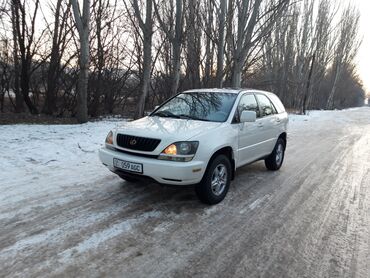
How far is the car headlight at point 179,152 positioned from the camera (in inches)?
176

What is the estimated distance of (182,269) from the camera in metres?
3.21

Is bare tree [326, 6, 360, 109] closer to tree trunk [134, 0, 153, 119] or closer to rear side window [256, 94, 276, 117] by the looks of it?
tree trunk [134, 0, 153, 119]

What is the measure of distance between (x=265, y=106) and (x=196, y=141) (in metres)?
2.71

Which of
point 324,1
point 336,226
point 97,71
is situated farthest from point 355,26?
point 336,226

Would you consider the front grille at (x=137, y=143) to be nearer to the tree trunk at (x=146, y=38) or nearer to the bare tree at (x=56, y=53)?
the tree trunk at (x=146, y=38)

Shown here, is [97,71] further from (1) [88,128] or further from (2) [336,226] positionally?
(2) [336,226]

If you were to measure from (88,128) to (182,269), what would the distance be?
8.56 m

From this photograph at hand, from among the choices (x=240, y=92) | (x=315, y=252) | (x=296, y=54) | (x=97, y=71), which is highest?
(x=296, y=54)

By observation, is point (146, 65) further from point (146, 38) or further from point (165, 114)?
point (165, 114)

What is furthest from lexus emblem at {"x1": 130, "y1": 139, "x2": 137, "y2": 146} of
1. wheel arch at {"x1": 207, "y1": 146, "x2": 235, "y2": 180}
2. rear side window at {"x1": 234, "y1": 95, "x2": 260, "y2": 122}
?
rear side window at {"x1": 234, "y1": 95, "x2": 260, "y2": 122}

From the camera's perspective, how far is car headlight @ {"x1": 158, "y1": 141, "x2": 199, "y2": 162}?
447 cm

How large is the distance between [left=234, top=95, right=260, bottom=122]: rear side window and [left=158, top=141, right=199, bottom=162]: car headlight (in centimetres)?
128

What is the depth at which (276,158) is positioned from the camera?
7.16 metres

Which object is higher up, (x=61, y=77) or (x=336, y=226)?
(x=61, y=77)
